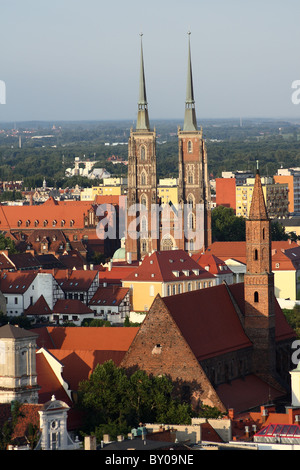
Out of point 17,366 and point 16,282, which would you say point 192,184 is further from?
point 17,366

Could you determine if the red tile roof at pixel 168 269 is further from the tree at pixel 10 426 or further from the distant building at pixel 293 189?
the distant building at pixel 293 189

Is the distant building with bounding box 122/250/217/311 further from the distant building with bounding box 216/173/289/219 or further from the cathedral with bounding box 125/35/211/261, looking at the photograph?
the distant building with bounding box 216/173/289/219

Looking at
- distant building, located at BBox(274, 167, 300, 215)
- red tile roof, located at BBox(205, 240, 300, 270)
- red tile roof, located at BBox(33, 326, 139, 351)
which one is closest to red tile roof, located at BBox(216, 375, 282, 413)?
red tile roof, located at BBox(33, 326, 139, 351)

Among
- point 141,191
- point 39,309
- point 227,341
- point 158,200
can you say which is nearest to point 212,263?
point 39,309

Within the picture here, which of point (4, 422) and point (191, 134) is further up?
point (191, 134)

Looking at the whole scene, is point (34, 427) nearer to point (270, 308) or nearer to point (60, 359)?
point (60, 359)

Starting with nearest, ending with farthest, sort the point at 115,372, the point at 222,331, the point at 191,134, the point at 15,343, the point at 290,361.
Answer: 1. the point at 15,343
2. the point at 115,372
3. the point at 222,331
4. the point at 290,361
5. the point at 191,134
